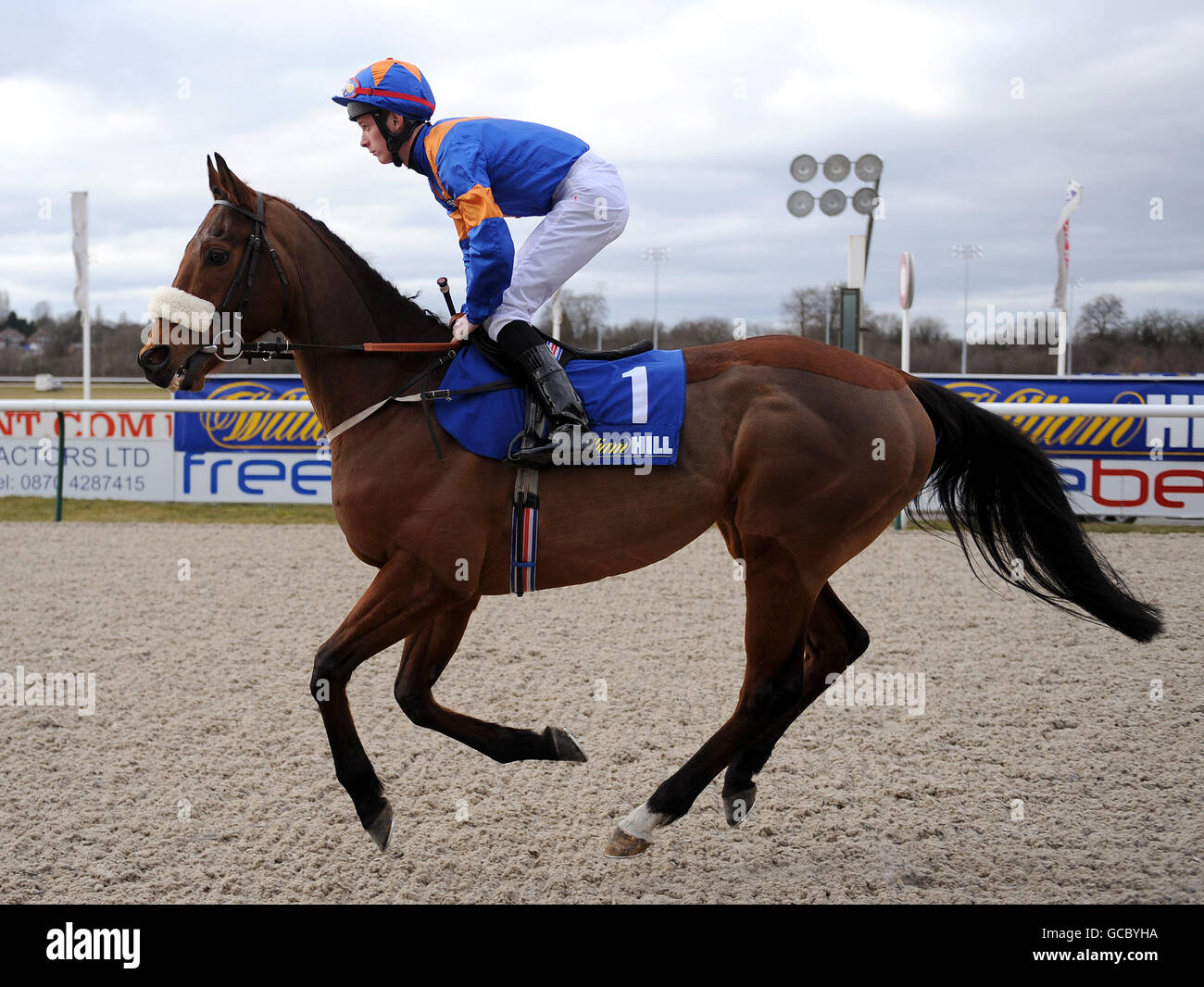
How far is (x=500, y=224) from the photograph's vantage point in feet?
9.65

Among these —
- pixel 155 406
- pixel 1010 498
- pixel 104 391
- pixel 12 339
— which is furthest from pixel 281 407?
pixel 12 339

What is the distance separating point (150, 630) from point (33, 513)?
6.17 metres

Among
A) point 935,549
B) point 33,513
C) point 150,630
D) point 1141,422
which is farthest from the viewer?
point 33,513

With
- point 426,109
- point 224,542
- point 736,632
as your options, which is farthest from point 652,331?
point 426,109

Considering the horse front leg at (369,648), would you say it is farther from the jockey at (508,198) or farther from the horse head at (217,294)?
the horse head at (217,294)

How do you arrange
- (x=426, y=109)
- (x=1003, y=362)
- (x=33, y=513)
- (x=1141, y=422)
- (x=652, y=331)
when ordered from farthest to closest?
(x=1003, y=362), (x=652, y=331), (x=33, y=513), (x=1141, y=422), (x=426, y=109)

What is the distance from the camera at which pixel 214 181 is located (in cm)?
305

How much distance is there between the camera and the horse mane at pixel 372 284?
3.25m

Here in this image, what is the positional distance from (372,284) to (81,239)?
11710 millimetres

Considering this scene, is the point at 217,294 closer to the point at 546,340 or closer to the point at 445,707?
the point at 546,340

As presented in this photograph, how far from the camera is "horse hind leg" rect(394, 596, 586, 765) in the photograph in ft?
10.8

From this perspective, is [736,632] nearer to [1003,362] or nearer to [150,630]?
[150,630]

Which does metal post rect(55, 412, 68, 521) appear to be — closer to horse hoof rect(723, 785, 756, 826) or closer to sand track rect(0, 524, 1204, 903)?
sand track rect(0, 524, 1204, 903)

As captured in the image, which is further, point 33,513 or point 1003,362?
point 1003,362
